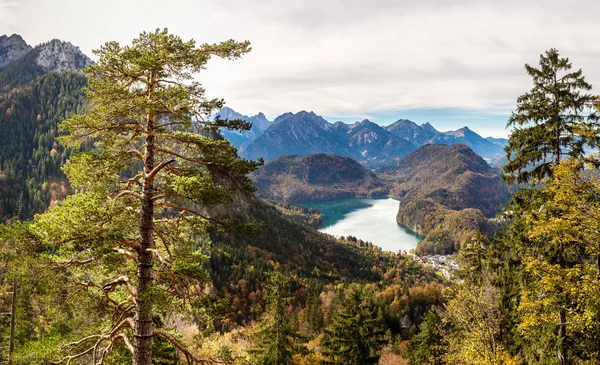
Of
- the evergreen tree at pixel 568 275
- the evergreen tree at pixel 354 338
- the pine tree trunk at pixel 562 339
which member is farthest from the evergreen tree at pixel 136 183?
the evergreen tree at pixel 354 338

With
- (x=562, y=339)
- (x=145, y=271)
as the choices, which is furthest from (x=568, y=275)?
(x=145, y=271)

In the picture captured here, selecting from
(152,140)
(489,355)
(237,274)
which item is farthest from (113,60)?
(237,274)

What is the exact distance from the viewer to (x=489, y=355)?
15.8 m

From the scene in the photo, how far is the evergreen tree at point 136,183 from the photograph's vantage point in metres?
8.30

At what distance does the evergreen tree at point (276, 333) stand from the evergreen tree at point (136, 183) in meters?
14.0

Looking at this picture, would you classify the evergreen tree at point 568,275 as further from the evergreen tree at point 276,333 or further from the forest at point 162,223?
the evergreen tree at point 276,333

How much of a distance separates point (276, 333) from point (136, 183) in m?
16.7

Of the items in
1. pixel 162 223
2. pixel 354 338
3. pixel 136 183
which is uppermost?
pixel 136 183

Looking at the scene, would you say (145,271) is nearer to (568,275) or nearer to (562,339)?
(568,275)

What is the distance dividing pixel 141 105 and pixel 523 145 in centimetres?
1639

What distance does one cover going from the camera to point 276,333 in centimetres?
2320

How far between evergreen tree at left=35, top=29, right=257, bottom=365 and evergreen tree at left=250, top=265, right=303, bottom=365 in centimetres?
1402

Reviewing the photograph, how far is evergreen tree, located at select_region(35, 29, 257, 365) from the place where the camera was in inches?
327

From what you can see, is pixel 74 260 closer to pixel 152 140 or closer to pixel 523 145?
pixel 152 140
